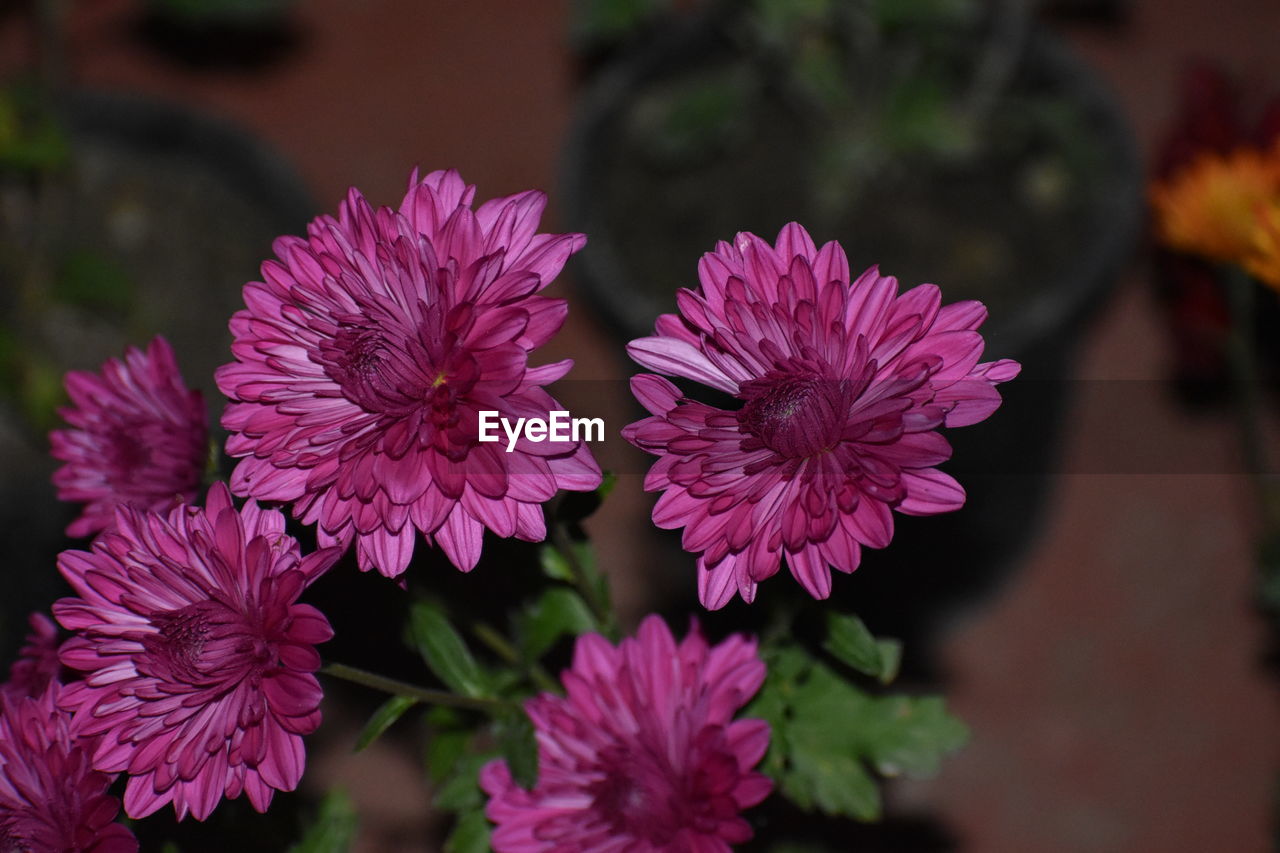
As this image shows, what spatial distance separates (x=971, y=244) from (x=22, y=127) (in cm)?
134

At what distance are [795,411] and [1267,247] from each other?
0.44m

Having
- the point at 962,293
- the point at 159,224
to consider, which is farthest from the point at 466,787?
the point at 159,224

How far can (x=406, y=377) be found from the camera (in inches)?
26.9

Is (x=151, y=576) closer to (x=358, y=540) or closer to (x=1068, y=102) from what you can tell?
(x=358, y=540)

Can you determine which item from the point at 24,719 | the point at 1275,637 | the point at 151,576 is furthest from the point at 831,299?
the point at 1275,637

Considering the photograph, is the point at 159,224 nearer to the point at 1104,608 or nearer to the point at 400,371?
the point at 400,371

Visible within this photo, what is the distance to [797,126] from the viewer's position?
168 cm

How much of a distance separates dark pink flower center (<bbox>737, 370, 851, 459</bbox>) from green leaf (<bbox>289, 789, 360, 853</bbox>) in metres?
0.45

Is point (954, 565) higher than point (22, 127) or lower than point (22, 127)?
lower

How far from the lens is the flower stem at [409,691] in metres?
0.71

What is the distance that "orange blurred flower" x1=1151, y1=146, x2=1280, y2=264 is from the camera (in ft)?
3.44

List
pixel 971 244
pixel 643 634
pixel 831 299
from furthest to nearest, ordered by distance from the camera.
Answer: pixel 971 244
pixel 643 634
pixel 831 299

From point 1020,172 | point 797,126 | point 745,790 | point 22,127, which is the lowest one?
point 745,790

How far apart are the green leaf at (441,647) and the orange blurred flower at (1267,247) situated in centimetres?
63
